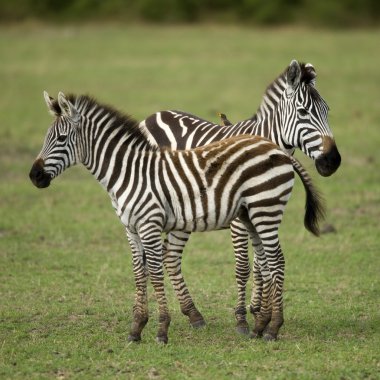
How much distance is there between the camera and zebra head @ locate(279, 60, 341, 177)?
8312 mm

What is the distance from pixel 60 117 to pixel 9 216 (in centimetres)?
582

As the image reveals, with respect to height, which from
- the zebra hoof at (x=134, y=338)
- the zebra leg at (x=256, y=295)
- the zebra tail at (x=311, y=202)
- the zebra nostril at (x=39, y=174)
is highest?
the zebra tail at (x=311, y=202)

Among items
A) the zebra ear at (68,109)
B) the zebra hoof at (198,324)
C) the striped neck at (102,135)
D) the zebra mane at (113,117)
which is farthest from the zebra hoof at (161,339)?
the zebra ear at (68,109)

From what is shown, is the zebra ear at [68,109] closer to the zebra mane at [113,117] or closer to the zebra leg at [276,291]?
the zebra mane at [113,117]

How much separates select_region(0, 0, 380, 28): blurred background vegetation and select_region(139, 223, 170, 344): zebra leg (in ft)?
108

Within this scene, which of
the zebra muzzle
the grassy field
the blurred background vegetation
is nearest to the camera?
the grassy field

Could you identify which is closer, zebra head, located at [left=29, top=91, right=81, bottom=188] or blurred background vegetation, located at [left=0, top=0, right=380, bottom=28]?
zebra head, located at [left=29, top=91, right=81, bottom=188]

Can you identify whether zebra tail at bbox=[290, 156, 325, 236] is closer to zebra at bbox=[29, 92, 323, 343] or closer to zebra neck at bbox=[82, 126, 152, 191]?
zebra at bbox=[29, 92, 323, 343]

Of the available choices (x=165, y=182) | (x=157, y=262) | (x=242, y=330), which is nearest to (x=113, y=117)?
(x=165, y=182)

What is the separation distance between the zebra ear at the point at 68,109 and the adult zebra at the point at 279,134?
1127 mm

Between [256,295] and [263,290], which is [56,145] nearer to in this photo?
[263,290]

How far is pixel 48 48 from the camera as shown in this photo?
3256cm

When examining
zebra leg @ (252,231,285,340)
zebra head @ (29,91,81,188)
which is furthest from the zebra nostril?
zebra leg @ (252,231,285,340)

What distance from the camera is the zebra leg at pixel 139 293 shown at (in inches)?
303
